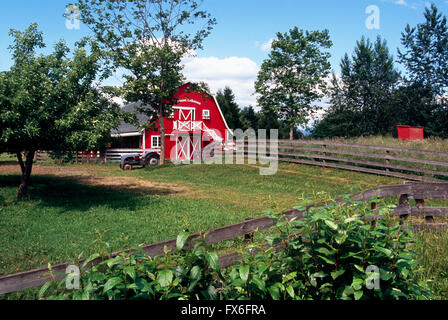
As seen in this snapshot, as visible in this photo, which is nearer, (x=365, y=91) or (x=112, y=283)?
(x=112, y=283)

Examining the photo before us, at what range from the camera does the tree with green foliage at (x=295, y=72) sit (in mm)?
45312

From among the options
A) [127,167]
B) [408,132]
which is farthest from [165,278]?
[408,132]

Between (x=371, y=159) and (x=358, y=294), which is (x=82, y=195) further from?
(x=371, y=159)

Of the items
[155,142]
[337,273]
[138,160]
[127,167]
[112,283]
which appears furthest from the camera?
[155,142]

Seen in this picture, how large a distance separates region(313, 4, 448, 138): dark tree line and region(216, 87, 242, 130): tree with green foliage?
15498 millimetres

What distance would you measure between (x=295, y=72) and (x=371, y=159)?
30.5 m

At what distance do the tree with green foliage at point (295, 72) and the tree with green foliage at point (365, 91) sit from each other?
11.9 m

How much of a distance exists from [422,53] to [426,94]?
19.5 ft

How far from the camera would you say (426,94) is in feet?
149

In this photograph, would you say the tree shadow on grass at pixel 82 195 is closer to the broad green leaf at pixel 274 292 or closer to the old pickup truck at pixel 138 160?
the old pickup truck at pixel 138 160

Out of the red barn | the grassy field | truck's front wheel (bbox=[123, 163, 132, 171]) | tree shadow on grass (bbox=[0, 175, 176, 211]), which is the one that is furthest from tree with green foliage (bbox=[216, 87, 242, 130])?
tree shadow on grass (bbox=[0, 175, 176, 211])

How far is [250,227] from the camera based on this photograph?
4293mm

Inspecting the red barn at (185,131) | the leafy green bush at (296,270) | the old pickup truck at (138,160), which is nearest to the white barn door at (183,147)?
the red barn at (185,131)
